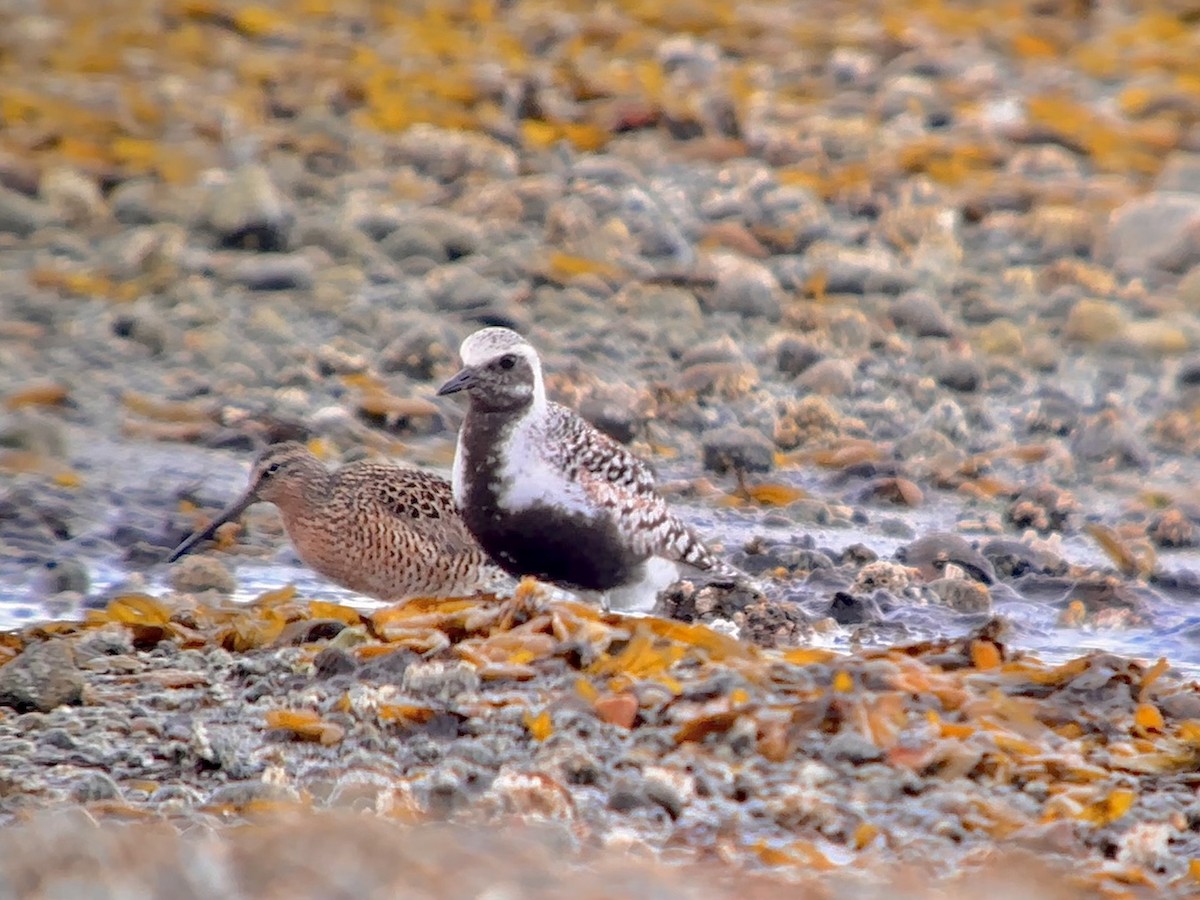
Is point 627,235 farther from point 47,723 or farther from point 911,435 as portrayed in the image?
point 47,723

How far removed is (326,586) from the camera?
27.4 feet

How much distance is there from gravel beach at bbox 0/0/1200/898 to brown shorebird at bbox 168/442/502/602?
0.24m

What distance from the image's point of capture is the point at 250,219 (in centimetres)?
1209

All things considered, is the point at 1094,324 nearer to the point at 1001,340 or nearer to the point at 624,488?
the point at 1001,340

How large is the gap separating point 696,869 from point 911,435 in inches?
203

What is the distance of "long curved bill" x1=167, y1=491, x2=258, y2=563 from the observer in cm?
807

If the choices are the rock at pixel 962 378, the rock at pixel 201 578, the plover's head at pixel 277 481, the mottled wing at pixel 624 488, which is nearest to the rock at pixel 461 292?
the rock at pixel 962 378

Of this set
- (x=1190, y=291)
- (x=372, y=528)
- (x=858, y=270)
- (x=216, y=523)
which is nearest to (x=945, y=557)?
(x=372, y=528)

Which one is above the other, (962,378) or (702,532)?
(962,378)

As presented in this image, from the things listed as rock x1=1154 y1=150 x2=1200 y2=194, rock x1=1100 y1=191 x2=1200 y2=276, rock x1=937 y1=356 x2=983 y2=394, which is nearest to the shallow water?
rock x1=937 y1=356 x2=983 y2=394

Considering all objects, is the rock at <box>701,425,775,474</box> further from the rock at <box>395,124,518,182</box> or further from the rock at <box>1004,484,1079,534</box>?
the rock at <box>395,124,518,182</box>

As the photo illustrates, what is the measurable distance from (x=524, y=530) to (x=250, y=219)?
17.7 feet

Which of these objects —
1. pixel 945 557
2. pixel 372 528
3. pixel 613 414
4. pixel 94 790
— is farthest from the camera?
pixel 613 414

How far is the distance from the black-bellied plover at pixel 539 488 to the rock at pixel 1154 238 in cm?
598
